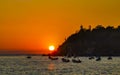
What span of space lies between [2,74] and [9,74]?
7.03 ft

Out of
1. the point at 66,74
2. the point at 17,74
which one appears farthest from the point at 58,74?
the point at 17,74

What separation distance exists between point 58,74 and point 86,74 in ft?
23.7

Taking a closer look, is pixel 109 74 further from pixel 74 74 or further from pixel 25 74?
pixel 25 74

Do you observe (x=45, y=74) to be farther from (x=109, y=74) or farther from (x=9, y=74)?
(x=109, y=74)

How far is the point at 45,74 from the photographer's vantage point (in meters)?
115

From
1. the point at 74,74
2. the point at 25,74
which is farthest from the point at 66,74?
the point at 25,74

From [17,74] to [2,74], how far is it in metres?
3.72

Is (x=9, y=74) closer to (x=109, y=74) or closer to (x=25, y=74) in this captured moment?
(x=25, y=74)

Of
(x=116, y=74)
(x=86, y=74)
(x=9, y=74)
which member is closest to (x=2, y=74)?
(x=9, y=74)

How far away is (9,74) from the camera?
372 feet

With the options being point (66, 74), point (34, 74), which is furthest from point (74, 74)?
point (34, 74)

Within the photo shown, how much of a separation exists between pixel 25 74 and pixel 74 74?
12.0 metres

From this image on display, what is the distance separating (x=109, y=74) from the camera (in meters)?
110

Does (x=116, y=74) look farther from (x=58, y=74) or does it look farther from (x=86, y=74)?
(x=58, y=74)
